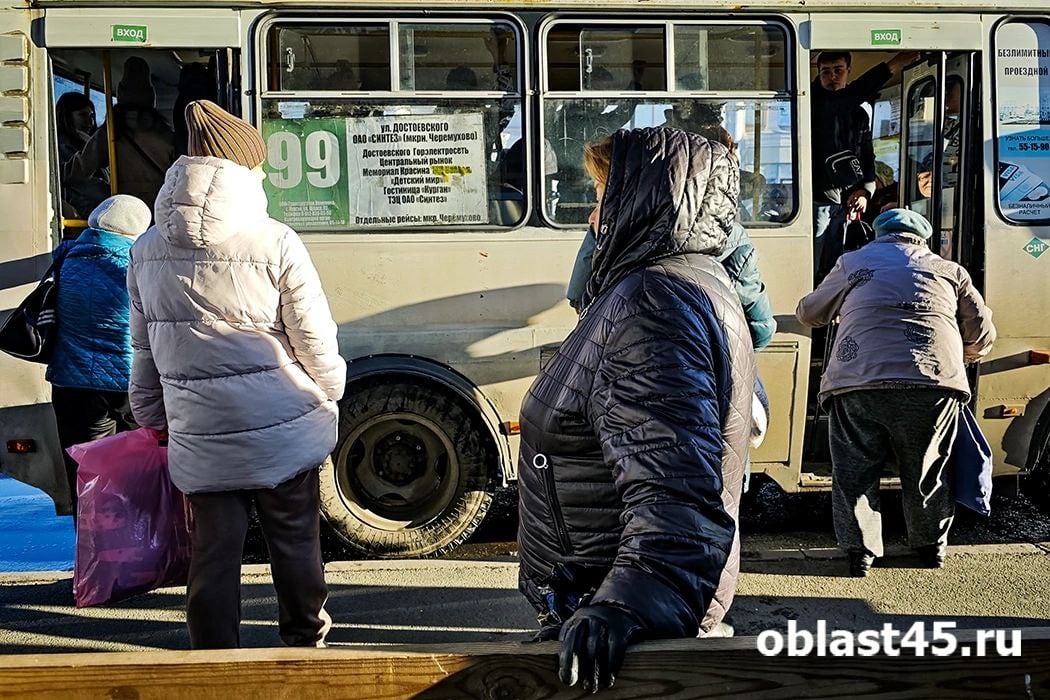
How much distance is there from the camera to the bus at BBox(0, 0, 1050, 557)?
5.11 metres

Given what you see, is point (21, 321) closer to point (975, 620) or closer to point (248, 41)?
point (248, 41)

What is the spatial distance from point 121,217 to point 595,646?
3.88 meters

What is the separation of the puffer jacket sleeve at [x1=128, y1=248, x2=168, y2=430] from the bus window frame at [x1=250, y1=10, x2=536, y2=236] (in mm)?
1874

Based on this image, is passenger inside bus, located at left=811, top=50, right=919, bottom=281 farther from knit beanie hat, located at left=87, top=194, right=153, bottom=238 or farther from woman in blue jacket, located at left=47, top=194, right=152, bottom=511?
woman in blue jacket, located at left=47, top=194, right=152, bottom=511

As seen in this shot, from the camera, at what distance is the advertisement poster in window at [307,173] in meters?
5.16

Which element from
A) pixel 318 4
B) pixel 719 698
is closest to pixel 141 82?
pixel 318 4

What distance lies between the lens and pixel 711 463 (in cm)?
163

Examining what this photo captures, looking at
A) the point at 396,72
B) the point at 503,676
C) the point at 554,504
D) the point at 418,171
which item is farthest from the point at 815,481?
the point at 503,676

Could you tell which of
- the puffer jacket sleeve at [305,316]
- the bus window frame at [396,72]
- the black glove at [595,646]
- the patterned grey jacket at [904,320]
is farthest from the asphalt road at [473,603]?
the black glove at [595,646]

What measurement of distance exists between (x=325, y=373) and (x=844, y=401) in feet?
9.21

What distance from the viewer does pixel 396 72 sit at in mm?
5148

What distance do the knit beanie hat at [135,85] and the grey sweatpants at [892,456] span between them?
13.4ft

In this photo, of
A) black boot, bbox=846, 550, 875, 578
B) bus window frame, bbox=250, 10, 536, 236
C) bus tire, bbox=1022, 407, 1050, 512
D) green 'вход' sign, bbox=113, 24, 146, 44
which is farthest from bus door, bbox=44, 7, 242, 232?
bus tire, bbox=1022, 407, 1050, 512

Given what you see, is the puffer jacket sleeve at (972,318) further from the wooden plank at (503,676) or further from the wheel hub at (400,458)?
the wooden plank at (503,676)
